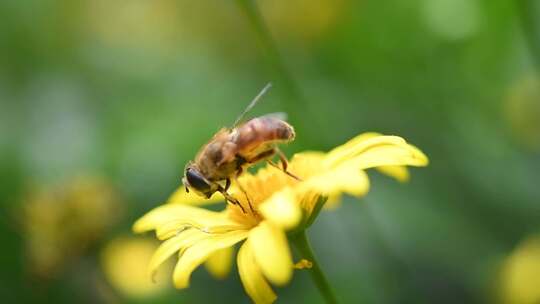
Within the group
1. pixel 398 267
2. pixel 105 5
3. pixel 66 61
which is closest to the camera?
pixel 398 267

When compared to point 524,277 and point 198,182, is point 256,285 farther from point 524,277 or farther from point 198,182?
point 524,277

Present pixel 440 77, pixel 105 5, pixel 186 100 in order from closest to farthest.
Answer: pixel 440 77 < pixel 186 100 < pixel 105 5

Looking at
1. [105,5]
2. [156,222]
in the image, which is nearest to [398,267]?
[156,222]

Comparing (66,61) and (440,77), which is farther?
(66,61)

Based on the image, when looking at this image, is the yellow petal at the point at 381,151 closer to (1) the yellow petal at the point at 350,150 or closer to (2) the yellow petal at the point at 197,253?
(1) the yellow petal at the point at 350,150

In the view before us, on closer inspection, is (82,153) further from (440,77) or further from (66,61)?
(440,77)

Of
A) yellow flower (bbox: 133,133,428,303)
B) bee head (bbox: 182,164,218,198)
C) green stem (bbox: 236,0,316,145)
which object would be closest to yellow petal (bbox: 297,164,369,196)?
yellow flower (bbox: 133,133,428,303)

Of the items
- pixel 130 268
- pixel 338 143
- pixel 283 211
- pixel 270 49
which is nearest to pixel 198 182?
pixel 283 211
